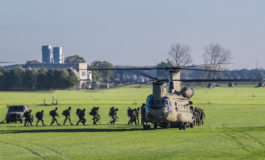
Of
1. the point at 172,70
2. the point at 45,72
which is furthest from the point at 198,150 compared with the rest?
the point at 45,72

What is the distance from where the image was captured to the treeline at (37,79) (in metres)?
140

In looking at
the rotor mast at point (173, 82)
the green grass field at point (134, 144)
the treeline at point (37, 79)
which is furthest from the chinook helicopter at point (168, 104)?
the treeline at point (37, 79)

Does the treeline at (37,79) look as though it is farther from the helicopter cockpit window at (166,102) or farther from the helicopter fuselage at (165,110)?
the helicopter cockpit window at (166,102)

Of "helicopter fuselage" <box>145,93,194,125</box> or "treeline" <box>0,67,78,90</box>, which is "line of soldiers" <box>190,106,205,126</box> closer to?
"helicopter fuselage" <box>145,93,194,125</box>

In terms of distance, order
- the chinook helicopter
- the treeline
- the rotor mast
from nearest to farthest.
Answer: the chinook helicopter → the rotor mast → the treeline

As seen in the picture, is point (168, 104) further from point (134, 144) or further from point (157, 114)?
point (134, 144)

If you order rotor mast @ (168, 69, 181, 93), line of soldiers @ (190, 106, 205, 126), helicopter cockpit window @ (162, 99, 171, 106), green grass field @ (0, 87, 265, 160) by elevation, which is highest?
rotor mast @ (168, 69, 181, 93)

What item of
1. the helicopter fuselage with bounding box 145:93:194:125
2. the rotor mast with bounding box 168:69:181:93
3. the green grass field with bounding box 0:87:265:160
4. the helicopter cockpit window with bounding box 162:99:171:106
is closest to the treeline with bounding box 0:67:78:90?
the rotor mast with bounding box 168:69:181:93

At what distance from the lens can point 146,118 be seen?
36.6 metres

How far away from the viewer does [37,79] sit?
469ft

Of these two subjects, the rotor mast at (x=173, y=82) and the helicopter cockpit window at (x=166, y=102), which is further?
the rotor mast at (x=173, y=82)

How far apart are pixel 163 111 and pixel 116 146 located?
8.02 meters

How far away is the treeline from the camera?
140m

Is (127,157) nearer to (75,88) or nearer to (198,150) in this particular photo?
(198,150)
